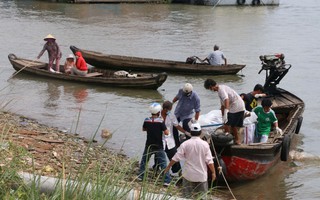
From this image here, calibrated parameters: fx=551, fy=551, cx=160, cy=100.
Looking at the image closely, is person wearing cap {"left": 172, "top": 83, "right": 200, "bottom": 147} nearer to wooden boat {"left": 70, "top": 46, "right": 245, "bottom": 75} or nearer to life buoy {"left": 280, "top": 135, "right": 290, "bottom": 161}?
life buoy {"left": 280, "top": 135, "right": 290, "bottom": 161}

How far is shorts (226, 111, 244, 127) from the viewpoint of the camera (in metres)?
10.1

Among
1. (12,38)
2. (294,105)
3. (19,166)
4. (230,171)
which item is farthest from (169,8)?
(19,166)

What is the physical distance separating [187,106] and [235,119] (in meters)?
0.94

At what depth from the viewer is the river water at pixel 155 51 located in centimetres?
1253

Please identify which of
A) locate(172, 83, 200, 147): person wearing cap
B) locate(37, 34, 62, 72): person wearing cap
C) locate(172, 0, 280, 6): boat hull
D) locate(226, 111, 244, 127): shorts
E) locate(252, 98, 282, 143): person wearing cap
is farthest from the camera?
locate(172, 0, 280, 6): boat hull

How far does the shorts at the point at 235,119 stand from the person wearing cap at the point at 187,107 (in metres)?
0.61

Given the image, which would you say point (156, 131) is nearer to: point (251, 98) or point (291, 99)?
point (251, 98)

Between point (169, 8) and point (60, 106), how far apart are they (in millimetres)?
35156

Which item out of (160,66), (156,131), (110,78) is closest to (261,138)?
(156,131)

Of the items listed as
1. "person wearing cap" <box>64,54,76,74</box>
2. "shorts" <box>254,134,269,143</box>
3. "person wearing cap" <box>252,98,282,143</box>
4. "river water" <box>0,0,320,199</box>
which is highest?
"person wearing cap" <box>252,98,282,143</box>

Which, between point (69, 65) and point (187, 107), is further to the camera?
point (69, 65)

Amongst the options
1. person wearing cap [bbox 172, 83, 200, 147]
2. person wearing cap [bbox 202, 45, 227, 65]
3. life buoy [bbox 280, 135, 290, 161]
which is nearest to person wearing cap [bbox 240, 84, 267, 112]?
life buoy [bbox 280, 135, 290, 161]

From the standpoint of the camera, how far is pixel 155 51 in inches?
1087

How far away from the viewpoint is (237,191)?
10.2m
